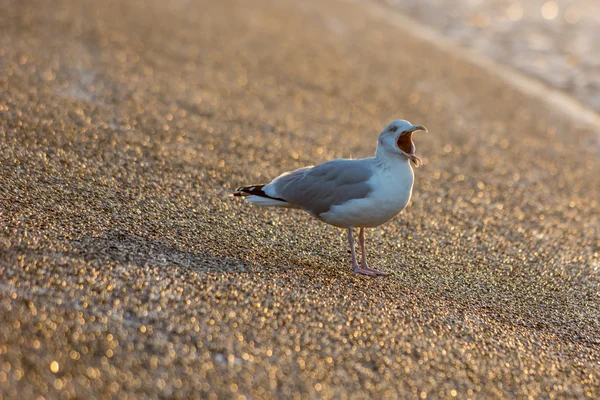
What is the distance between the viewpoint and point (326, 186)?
4.30 m

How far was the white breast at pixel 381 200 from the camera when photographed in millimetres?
4098

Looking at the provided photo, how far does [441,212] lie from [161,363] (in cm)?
327

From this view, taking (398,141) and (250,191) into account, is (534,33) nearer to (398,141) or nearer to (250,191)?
(398,141)

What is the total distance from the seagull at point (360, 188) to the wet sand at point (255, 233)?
12.7 inches

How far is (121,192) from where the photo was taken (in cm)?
482

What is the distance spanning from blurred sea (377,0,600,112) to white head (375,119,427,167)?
651cm

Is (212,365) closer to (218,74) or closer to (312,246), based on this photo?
(312,246)

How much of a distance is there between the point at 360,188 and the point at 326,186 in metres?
0.24

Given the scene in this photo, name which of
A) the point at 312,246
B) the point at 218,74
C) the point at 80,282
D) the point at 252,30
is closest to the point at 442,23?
the point at 252,30

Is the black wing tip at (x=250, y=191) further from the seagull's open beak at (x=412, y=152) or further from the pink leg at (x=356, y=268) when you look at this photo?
the seagull's open beak at (x=412, y=152)

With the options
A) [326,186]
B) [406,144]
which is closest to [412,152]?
[406,144]

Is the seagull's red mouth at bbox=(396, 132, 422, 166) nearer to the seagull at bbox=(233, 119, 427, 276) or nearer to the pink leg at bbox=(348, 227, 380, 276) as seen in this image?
the seagull at bbox=(233, 119, 427, 276)

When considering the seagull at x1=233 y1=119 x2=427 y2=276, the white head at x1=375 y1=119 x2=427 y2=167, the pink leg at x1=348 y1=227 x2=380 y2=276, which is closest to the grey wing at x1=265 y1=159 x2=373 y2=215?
the seagull at x1=233 y1=119 x2=427 y2=276

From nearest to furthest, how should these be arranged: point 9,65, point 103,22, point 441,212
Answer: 1. point 441,212
2. point 9,65
3. point 103,22
